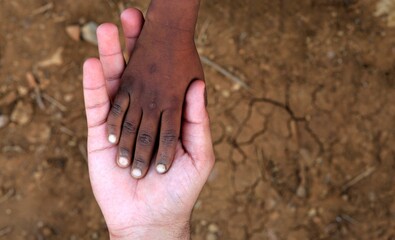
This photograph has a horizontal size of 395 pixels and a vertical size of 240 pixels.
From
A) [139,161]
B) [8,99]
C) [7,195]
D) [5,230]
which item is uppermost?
[139,161]

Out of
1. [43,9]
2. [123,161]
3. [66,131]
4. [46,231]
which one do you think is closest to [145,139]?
[123,161]

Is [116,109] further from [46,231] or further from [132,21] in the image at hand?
[46,231]

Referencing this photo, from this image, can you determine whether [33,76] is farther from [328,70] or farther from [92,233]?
[328,70]

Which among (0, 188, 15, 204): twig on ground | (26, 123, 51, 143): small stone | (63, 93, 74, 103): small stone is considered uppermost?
(63, 93, 74, 103): small stone

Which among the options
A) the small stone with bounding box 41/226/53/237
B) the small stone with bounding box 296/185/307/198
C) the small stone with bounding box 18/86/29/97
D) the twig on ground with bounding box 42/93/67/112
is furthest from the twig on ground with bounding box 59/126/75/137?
the small stone with bounding box 296/185/307/198

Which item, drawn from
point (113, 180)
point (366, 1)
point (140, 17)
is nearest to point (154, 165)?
point (113, 180)

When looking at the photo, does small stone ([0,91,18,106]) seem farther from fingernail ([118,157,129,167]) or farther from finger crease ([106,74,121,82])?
fingernail ([118,157,129,167])
